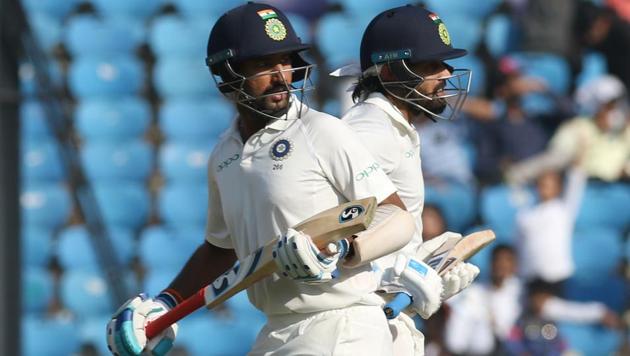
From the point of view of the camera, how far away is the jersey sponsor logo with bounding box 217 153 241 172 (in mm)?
3445

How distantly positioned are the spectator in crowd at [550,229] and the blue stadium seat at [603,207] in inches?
2.2

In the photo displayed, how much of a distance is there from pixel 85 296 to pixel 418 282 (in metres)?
→ 4.91

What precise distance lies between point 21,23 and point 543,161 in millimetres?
3339

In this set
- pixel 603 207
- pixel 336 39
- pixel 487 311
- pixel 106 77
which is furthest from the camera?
pixel 106 77

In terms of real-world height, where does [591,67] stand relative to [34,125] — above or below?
below

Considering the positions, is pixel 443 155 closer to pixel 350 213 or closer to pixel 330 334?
pixel 330 334

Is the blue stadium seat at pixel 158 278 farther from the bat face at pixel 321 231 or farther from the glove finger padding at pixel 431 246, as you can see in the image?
the bat face at pixel 321 231

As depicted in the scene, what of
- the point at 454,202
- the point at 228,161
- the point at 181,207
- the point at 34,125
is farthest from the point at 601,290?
the point at 228,161

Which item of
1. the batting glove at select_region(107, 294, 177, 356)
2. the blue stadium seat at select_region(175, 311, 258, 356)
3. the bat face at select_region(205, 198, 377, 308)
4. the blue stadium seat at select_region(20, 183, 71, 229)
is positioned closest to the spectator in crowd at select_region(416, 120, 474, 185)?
the blue stadium seat at select_region(175, 311, 258, 356)

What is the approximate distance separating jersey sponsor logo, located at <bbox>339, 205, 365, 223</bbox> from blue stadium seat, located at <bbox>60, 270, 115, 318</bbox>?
17.0 ft

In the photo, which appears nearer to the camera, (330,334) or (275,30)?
(330,334)

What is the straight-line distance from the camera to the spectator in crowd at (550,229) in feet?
25.1

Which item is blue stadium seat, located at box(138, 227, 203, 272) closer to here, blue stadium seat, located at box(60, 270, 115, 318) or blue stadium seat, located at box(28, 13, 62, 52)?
blue stadium seat, located at box(60, 270, 115, 318)

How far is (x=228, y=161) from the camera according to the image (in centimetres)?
347
